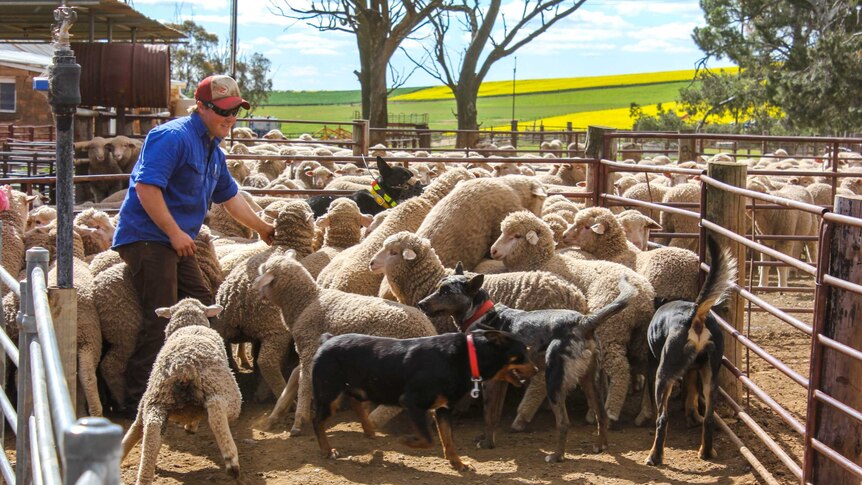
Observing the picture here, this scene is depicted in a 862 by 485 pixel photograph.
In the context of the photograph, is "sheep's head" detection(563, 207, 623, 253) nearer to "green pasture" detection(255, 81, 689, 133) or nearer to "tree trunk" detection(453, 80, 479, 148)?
"tree trunk" detection(453, 80, 479, 148)

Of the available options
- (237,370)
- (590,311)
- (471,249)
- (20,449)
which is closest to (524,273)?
(590,311)

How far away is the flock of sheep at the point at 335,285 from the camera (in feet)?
16.5

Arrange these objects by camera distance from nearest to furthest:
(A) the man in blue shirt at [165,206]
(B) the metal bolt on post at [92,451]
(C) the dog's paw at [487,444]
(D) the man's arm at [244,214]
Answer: (B) the metal bolt on post at [92,451] → (C) the dog's paw at [487,444] → (A) the man in blue shirt at [165,206] → (D) the man's arm at [244,214]

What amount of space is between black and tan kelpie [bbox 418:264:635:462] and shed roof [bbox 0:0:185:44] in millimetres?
9530

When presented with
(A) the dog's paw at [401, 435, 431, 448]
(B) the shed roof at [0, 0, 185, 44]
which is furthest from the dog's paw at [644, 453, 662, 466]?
(B) the shed roof at [0, 0, 185, 44]

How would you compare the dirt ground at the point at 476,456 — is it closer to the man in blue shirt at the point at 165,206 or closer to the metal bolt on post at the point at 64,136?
the man in blue shirt at the point at 165,206

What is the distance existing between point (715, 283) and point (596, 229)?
2.21 meters

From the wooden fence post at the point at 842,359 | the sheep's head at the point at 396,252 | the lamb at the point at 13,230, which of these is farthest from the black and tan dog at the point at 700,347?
the lamb at the point at 13,230

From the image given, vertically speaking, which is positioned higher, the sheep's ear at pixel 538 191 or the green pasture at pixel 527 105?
the green pasture at pixel 527 105

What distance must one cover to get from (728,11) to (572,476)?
4411cm

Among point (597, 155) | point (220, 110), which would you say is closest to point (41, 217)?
point (220, 110)

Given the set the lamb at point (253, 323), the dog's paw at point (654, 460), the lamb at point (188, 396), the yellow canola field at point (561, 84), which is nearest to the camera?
the lamb at point (188, 396)

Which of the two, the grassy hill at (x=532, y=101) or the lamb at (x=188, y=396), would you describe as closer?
→ the lamb at (x=188, y=396)

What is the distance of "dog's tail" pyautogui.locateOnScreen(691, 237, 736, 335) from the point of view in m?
5.09
